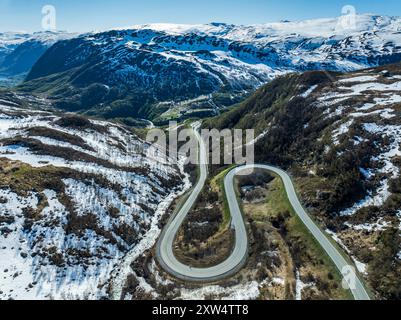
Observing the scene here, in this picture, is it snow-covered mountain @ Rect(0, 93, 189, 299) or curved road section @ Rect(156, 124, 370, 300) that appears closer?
snow-covered mountain @ Rect(0, 93, 189, 299)

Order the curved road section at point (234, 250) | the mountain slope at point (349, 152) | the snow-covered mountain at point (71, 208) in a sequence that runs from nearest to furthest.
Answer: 1. the snow-covered mountain at point (71, 208)
2. the curved road section at point (234, 250)
3. the mountain slope at point (349, 152)

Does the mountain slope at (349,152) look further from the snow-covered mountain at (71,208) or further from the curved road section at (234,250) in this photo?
the snow-covered mountain at (71,208)

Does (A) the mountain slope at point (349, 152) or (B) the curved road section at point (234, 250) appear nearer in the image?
(B) the curved road section at point (234, 250)

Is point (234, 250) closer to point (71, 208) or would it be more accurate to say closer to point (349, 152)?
point (71, 208)

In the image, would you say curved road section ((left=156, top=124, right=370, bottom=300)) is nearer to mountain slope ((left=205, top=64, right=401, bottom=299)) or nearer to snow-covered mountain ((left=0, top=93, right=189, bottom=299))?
mountain slope ((left=205, top=64, right=401, bottom=299))

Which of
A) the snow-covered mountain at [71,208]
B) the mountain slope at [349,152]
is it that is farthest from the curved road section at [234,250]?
the snow-covered mountain at [71,208]

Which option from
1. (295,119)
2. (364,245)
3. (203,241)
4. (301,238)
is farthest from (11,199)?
(295,119)

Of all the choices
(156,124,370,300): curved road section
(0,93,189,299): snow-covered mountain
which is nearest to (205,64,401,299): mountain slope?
(156,124,370,300): curved road section
